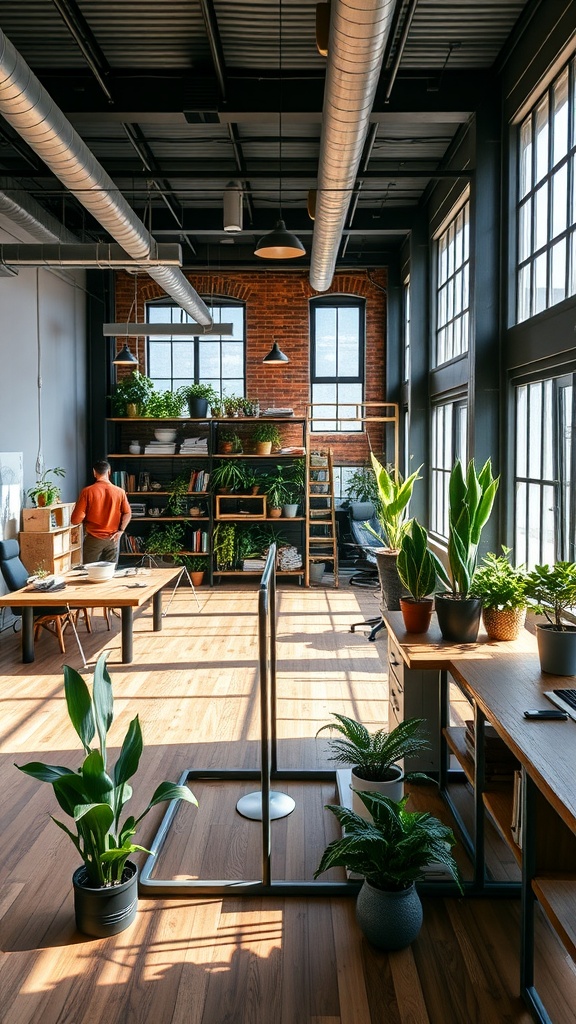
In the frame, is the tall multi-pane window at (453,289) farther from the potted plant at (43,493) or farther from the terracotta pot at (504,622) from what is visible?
the potted plant at (43,493)

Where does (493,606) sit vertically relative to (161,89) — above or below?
below

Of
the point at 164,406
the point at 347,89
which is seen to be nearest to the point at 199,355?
the point at 164,406

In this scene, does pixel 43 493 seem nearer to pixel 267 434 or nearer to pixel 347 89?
pixel 267 434

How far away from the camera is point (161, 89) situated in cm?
591

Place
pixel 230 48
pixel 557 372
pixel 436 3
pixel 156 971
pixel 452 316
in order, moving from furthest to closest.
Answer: pixel 452 316
pixel 230 48
pixel 436 3
pixel 557 372
pixel 156 971

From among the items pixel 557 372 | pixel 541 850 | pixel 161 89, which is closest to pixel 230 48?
pixel 161 89

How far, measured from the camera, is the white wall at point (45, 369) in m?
8.13

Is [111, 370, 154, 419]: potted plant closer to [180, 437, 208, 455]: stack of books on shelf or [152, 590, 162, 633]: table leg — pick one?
[180, 437, 208, 455]: stack of books on shelf

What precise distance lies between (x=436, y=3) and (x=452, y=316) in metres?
3.17

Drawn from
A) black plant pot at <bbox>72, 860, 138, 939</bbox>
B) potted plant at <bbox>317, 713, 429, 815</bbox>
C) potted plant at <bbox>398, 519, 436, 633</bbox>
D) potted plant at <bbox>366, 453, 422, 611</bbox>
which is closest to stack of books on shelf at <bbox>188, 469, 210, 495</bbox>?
potted plant at <bbox>366, 453, 422, 611</bbox>

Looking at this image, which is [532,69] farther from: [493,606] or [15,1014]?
[15,1014]

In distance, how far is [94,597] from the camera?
19.4 ft

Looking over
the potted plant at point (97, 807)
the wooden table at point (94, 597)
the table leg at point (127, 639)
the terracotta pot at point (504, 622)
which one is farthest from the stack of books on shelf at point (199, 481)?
the potted plant at point (97, 807)

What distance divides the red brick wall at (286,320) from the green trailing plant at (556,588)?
328 inches
